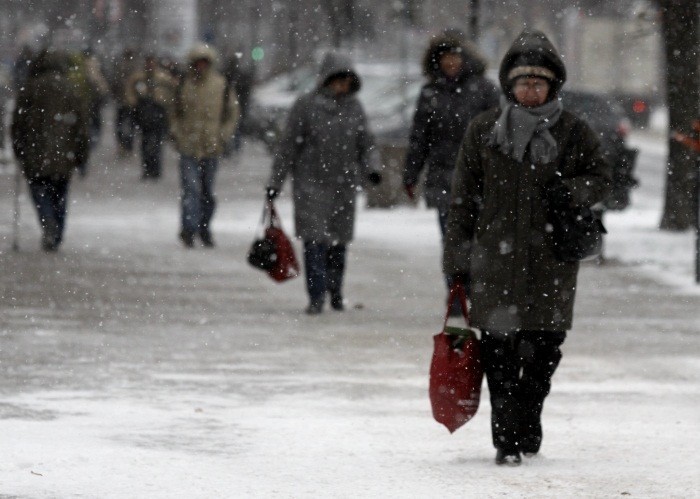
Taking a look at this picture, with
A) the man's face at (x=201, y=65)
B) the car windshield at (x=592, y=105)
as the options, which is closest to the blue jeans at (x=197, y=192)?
the man's face at (x=201, y=65)

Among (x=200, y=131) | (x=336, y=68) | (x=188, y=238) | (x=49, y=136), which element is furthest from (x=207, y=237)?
(x=336, y=68)

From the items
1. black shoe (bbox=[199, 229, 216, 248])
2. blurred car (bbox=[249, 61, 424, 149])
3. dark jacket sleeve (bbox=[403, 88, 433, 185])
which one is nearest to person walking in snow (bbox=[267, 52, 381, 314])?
dark jacket sleeve (bbox=[403, 88, 433, 185])

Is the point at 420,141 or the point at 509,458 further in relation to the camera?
the point at 420,141

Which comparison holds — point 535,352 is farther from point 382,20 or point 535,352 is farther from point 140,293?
point 382,20

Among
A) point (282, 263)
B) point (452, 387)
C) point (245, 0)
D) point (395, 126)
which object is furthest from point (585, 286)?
point (245, 0)

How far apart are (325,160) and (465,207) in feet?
16.7

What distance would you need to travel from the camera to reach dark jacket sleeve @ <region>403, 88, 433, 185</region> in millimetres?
11312

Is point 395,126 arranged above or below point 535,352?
below

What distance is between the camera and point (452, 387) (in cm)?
704

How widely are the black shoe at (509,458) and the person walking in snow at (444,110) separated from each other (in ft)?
13.9

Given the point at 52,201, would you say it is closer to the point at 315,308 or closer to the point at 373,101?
the point at 315,308

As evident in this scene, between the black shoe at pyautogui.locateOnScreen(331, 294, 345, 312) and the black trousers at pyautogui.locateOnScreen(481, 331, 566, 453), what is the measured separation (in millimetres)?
5335

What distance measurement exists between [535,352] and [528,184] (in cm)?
69

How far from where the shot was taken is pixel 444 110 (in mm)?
11250
